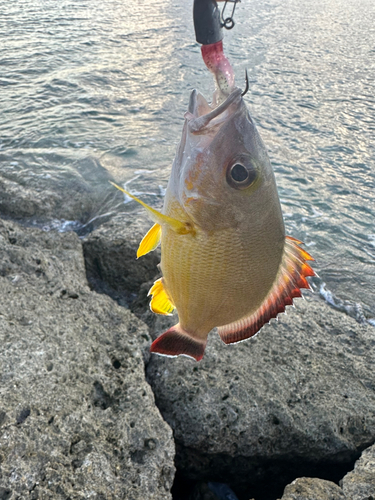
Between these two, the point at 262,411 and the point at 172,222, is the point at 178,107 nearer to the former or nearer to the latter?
the point at 262,411

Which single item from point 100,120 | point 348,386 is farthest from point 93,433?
point 100,120

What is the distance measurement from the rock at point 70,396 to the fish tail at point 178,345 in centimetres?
94

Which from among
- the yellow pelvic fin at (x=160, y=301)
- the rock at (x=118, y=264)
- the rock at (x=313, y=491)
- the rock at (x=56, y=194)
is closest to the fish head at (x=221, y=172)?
the yellow pelvic fin at (x=160, y=301)

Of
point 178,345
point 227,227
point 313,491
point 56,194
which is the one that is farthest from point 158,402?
point 56,194

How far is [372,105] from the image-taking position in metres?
11.8

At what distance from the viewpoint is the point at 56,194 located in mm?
6707

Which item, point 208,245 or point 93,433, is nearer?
point 208,245

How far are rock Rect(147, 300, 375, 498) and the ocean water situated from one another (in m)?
1.90

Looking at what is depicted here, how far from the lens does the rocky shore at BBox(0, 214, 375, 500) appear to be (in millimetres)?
2471

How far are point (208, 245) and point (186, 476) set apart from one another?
7.82ft

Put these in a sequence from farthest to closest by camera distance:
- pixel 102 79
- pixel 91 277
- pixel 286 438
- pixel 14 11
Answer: pixel 14 11 < pixel 102 79 < pixel 91 277 < pixel 286 438

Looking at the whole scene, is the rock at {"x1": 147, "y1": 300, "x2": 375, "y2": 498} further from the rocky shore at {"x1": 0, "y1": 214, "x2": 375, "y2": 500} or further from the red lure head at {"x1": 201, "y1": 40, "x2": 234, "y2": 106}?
the red lure head at {"x1": 201, "y1": 40, "x2": 234, "y2": 106}

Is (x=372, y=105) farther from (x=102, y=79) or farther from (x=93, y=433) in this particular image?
(x=93, y=433)

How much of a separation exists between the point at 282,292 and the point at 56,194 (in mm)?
5483
